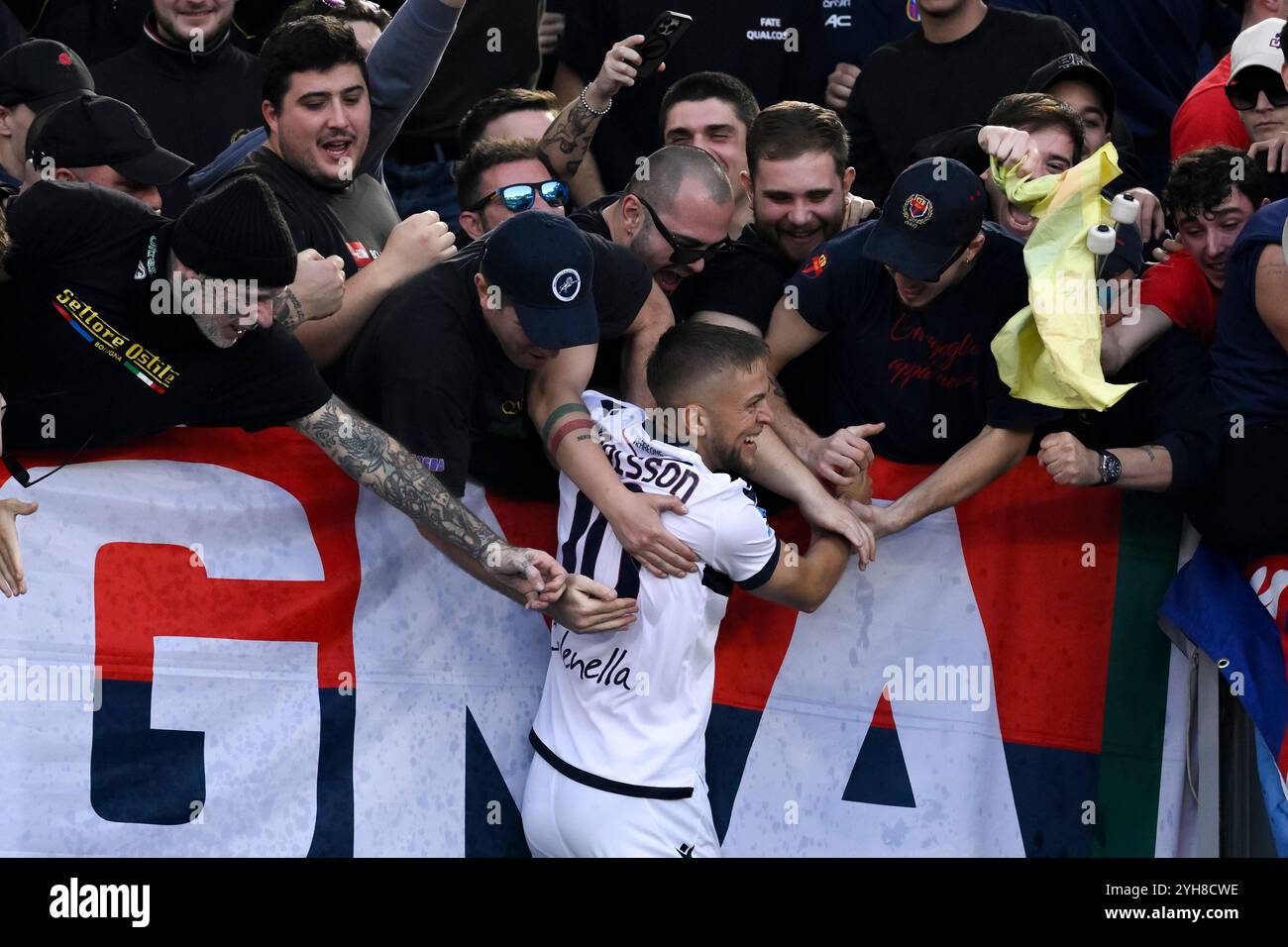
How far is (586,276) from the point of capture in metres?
5.21

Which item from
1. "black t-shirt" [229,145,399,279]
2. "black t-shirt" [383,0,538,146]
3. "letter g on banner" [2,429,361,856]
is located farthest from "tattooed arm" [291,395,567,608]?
"black t-shirt" [383,0,538,146]

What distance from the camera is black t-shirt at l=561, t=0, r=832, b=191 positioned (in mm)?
7480

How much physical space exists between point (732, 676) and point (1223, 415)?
1.94 meters

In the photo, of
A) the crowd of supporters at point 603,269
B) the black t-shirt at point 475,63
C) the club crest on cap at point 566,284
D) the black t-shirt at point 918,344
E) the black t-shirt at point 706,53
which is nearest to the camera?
the crowd of supporters at point 603,269

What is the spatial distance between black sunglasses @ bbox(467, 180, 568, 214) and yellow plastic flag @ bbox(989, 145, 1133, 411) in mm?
1748

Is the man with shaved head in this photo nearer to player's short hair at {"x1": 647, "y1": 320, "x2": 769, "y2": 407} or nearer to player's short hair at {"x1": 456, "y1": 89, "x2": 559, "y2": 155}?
player's short hair at {"x1": 647, "y1": 320, "x2": 769, "y2": 407}

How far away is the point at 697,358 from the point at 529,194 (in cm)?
126

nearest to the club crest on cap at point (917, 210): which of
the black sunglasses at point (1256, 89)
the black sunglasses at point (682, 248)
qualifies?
the black sunglasses at point (682, 248)

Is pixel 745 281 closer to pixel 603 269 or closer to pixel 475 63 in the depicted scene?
pixel 603 269

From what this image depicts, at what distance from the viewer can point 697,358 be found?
5395 millimetres

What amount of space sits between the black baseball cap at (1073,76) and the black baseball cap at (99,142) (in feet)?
11.2

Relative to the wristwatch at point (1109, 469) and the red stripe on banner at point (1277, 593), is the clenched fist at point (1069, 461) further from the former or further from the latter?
the red stripe on banner at point (1277, 593)

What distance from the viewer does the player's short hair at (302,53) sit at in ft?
19.9
